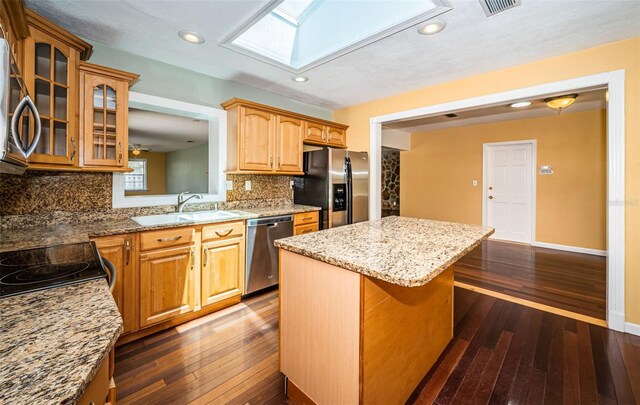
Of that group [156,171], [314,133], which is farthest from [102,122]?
[156,171]

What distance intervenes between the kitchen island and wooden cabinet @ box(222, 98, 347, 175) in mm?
1669

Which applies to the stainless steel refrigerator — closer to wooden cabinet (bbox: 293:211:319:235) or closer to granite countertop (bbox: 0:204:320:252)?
wooden cabinet (bbox: 293:211:319:235)

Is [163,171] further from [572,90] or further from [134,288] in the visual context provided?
[572,90]

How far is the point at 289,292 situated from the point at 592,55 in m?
3.21

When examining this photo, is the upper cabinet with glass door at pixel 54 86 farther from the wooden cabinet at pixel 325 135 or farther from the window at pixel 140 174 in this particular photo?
the window at pixel 140 174

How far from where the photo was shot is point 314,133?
12.3 feet

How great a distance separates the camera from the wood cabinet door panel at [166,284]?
2121 millimetres

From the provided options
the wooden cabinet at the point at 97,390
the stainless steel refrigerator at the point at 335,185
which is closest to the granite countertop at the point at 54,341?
the wooden cabinet at the point at 97,390

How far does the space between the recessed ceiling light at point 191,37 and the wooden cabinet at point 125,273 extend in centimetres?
164

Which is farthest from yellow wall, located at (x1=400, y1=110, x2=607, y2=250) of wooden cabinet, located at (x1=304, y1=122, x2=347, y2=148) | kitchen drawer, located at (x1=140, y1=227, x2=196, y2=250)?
kitchen drawer, located at (x1=140, y1=227, x2=196, y2=250)

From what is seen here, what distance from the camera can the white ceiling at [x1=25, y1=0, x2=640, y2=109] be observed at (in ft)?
6.17

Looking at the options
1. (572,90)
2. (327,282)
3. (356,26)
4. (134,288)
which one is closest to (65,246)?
(134,288)

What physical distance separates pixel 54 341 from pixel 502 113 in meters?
5.81

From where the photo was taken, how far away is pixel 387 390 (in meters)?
1.36
